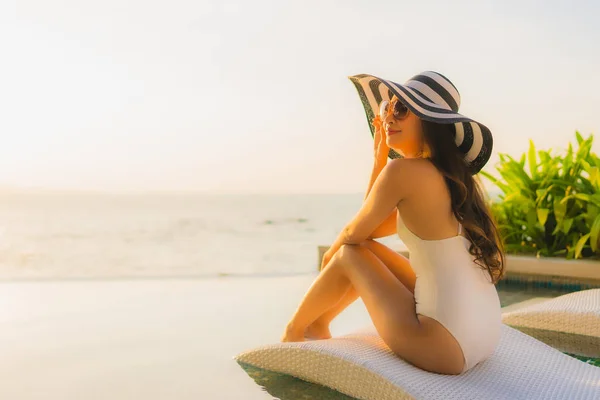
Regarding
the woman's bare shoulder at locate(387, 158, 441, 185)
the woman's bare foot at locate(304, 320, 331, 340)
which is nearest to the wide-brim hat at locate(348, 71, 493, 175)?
the woman's bare shoulder at locate(387, 158, 441, 185)

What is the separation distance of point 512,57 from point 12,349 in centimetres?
2521

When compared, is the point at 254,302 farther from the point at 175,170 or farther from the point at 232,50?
the point at 175,170

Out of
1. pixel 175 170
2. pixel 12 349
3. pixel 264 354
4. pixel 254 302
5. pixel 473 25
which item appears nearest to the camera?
pixel 264 354

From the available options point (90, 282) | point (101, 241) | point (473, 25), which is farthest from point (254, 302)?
point (473, 25)

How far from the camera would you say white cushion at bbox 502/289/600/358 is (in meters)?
3.07

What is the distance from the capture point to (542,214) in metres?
5.34

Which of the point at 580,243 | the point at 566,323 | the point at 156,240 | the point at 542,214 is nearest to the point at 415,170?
the point at 566,323

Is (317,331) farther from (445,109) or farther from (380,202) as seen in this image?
(445,109)

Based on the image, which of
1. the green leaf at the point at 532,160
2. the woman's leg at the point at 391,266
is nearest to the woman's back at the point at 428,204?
the woman's leg at the point at 391,266

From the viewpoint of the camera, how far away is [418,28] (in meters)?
21.3

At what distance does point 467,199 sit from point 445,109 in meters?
0.33

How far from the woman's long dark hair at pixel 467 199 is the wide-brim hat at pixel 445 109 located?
4 cm

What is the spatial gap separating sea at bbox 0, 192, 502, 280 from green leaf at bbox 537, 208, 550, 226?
5.32 ft

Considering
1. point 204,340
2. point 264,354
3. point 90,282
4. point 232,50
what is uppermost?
point 232,50
